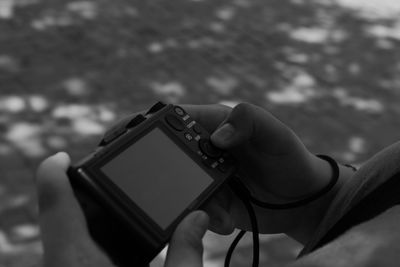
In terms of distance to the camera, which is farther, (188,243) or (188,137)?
(188,137)

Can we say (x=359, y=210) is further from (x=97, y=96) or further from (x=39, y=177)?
(x=97, y=96)

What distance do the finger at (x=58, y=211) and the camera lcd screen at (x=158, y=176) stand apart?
0.09 m

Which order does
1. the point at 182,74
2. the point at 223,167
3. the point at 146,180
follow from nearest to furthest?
1. the point at 146,180
2. the point at 223,167
3. the point at 182,74

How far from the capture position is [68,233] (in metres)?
0.74

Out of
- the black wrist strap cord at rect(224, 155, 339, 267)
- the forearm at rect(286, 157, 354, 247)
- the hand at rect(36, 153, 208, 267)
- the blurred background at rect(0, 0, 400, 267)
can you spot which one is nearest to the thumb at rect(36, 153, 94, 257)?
the hand at rect(36, 153, 208, 267)

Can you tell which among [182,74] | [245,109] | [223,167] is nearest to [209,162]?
[223,167]

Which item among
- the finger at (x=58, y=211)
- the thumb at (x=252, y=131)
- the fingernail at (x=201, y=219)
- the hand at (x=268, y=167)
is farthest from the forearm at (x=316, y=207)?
the finger at (x=58, y=211)

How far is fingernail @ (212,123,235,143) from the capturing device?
1017 mm

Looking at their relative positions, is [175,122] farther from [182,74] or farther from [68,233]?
[182,74]

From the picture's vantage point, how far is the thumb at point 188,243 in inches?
29.2

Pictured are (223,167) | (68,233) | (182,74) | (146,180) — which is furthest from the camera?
(182,74)

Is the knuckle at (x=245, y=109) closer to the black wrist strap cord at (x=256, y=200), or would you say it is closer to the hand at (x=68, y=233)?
the black wrist strap cord at (x=256, y=200)

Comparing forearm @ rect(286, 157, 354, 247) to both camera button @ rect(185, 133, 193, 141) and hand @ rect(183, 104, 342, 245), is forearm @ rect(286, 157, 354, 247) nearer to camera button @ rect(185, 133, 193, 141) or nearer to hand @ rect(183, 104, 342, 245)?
hand @ rect(183, 104, 342, 245)

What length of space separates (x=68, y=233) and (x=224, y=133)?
40 cm
